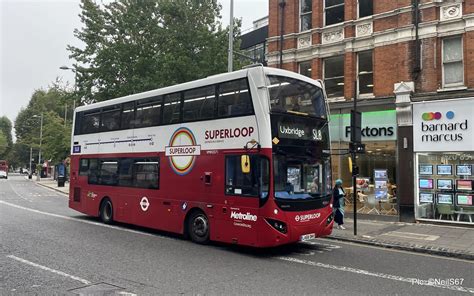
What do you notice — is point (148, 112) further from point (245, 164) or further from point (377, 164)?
point (377, 164)

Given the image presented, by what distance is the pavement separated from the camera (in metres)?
9.73

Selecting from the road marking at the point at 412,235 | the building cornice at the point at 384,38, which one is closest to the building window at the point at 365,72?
the building cornice at the point at 384,38

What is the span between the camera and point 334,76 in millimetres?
17641

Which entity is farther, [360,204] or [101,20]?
[101,20]

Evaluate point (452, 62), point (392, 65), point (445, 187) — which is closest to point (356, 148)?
point (445, 187)

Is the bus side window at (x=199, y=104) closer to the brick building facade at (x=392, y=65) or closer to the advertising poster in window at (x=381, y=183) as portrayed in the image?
the brick building facade at (x=392, y=65)

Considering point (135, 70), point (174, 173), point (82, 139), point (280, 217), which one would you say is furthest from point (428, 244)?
point (135, 70)

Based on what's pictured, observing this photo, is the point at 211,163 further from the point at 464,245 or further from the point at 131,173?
the point at 464,245

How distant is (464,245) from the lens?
33.7ft

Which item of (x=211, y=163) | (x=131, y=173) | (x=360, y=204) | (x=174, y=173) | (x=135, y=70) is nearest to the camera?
(x=211, y=163)

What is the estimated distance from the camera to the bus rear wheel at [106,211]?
44.4 ft

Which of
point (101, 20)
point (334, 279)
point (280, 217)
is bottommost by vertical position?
point (334, 279)

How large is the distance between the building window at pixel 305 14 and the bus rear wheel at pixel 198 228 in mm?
12141

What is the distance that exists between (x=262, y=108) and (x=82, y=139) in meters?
9.06
